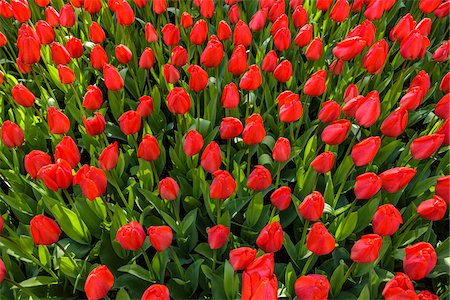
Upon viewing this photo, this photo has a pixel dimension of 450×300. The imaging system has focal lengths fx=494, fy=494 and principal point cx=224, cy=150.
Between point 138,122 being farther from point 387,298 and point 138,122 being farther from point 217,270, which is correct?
point 387,298

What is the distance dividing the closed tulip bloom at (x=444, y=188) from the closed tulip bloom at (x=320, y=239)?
11.6 inches

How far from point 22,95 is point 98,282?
2.34 ft

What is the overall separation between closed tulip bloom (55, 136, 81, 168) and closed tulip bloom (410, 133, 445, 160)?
0.82m

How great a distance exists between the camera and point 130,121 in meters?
1.28

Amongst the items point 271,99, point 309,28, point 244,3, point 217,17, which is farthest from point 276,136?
point 244,3

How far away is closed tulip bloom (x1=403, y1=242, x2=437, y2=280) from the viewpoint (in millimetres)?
942

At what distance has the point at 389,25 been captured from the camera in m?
2.20

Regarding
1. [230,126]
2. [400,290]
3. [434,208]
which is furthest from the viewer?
[230,126]

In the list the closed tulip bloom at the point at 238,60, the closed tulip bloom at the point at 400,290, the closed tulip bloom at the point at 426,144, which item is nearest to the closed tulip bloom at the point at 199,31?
the closed tulip bloom at the point at 238,60

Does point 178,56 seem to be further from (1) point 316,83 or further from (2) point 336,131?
(2) point 336,131

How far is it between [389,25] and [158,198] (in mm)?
1423

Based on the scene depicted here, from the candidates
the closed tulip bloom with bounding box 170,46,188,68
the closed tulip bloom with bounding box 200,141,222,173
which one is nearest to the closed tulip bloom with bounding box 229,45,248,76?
the closed tulip bloom with bounding box 170,46,188,68

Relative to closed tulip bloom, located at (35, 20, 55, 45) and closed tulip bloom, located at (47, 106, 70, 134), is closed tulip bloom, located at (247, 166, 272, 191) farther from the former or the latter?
closed tulip bloom, located at (35, 20, 55, 45)

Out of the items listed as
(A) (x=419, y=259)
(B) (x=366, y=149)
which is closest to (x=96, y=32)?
(B) (x=366, y=149)
